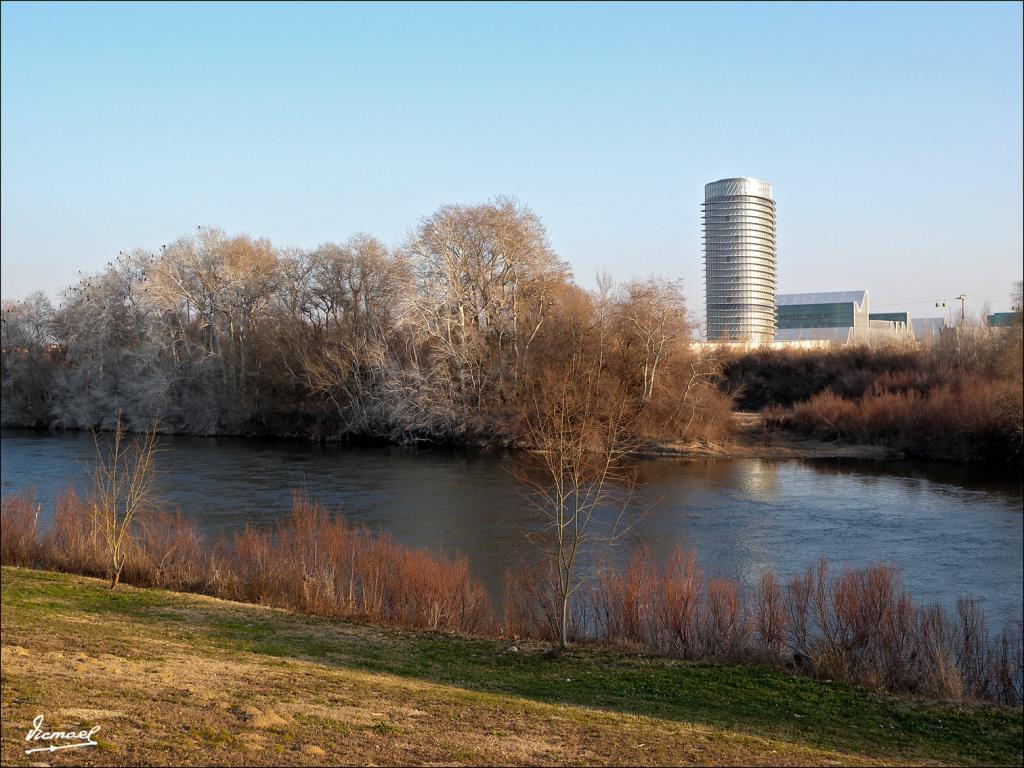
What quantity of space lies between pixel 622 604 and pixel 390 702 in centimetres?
678

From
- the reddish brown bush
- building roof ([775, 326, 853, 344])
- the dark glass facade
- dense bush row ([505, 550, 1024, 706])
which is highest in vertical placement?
the dark glass facade

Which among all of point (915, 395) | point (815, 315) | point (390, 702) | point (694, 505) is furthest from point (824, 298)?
point (390, 702)

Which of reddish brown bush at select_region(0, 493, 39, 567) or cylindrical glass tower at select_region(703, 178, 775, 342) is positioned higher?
cylindrical glass tower at select_region(703, 178, 775, 342)

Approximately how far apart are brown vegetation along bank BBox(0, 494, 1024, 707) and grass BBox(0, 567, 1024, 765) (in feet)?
2.88

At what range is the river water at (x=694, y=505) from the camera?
21.7 m

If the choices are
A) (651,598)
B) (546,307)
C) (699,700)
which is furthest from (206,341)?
(699,700)

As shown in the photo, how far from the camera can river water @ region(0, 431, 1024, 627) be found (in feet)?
71.1

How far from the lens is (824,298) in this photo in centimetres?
14525

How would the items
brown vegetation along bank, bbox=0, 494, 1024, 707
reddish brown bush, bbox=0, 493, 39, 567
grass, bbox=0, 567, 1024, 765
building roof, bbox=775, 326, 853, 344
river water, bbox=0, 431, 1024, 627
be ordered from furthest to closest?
building roof, bbox=775, 326, 853, 344, river water, bbox=0, 431, 1024, 627, reddish brown bush, bbox=0, 493, 39, 567, brown vegetation along bank, bbox=0, 494, 1024, 707, grass, bbox=0, 567, 1024, 765

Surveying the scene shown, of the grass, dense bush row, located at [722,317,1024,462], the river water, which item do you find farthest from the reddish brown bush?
dense bush row, located at [722,317,1024,462]

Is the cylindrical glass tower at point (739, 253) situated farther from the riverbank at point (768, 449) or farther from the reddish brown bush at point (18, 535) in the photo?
the reddish brown bush at point (18, 535)

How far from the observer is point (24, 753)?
5.45m

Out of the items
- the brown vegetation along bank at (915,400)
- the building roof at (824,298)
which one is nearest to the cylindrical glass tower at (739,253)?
the building roof at (824,298)

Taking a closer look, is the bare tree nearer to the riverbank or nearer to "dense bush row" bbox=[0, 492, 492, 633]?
"dense bush row" bbox=[0, 492, 492, 633]
